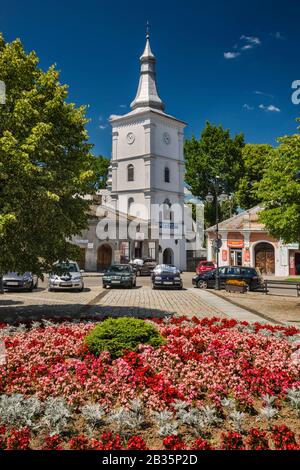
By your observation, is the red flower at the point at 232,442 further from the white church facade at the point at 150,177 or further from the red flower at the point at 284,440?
the white church facade at the point at 150,177

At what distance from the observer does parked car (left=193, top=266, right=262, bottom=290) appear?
25766mm

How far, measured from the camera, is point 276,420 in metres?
5.42

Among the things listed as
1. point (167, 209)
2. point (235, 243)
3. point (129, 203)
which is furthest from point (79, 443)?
point (167, 209)

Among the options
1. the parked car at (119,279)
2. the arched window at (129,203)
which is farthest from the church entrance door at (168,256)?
the parked car at (119,279)

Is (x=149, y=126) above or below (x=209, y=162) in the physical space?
above

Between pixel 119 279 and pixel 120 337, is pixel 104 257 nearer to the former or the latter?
pixel 119 279

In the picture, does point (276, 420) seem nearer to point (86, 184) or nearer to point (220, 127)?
point (86, 184)

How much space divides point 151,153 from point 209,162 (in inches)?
322

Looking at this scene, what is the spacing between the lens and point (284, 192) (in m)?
16.4

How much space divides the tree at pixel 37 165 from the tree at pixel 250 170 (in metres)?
41.2

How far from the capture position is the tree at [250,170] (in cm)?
5144

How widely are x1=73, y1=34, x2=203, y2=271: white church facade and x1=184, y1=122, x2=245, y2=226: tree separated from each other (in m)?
4.06

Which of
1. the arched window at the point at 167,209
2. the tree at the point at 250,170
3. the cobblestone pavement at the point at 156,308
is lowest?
the cobblestone pavement at the point at 156,308
